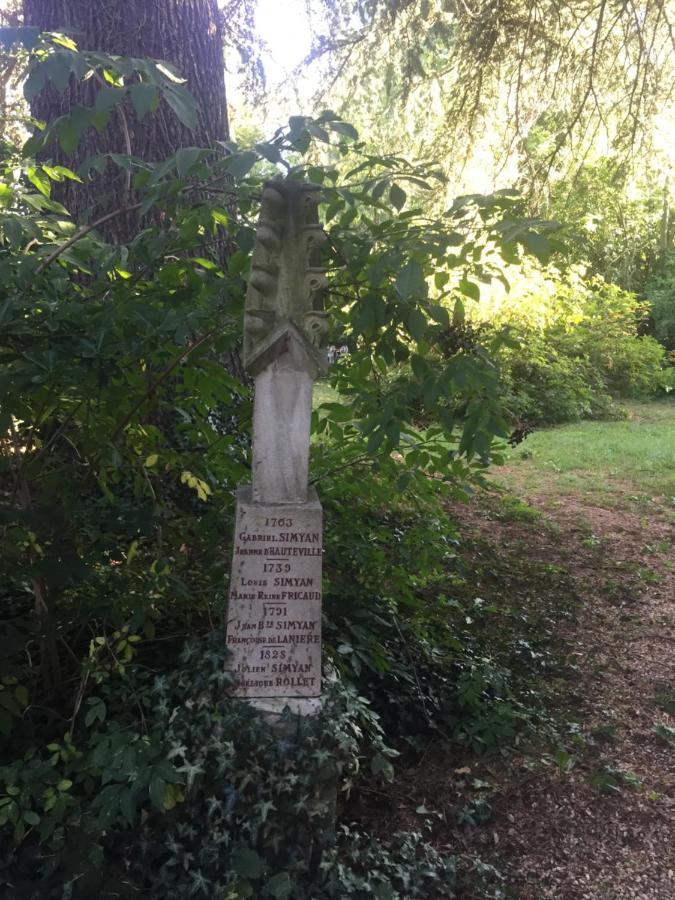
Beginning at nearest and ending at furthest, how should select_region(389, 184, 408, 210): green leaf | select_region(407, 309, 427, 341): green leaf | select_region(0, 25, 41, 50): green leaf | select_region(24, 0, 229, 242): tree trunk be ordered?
select_region(0, 25, 41, 50): green leaf, select_region(389, 184, 408, 210): green leaf, select_region(407, 309, 427, 341): green leaf, select_region(24, 0, 229, 242): tree trunk

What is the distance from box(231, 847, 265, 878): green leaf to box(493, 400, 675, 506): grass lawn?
542 cm

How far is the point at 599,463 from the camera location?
10094mm

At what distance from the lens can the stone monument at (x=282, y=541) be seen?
2.75 m

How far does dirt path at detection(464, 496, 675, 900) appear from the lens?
108 inches

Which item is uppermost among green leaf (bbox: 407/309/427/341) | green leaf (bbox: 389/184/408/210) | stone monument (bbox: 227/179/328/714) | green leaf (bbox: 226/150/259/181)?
green leaf (bbox: 226/150/259/181)

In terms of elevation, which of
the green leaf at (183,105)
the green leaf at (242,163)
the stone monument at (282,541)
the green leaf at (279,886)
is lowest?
the green leaf at (279,886)

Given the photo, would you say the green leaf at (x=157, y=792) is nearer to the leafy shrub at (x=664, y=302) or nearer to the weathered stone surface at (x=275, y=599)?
the weathered stone surface at (x=275, y=599)

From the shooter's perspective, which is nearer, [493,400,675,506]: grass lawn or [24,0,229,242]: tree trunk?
[24,0,229,242]: tree trunk

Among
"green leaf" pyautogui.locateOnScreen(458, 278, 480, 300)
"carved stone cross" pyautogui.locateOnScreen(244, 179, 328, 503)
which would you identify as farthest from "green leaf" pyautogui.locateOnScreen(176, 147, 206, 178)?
"green leaf" pyautogui.locateOnScreen(458, 278, 480, 300)

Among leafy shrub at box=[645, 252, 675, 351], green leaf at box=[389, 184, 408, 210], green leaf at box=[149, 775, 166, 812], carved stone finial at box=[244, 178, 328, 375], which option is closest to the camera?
green leaf at box=[149, 775, 166, 812]

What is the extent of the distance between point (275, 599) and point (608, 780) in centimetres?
179

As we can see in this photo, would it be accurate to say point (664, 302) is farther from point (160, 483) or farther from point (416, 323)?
point (416, 323)

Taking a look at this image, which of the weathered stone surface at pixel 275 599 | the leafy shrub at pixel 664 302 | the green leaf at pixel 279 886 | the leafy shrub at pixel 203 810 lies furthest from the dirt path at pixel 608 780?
the leafy shrub at pixel 664 302

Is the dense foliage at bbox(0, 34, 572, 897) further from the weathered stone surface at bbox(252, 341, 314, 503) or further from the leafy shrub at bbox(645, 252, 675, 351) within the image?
the leafy shrub at bbox(645, 252, 675, 351)
